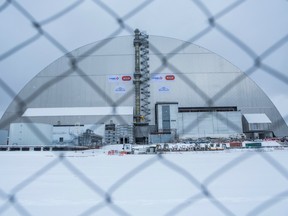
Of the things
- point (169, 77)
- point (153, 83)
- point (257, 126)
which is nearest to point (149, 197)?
point (169, 77)

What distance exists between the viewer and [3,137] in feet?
56.1

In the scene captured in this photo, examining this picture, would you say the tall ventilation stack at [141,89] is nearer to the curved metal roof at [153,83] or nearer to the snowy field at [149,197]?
the curved metal roof at [153,83]

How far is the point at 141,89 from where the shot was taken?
67.5 feet

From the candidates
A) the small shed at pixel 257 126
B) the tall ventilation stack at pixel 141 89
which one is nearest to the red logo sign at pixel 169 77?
the tall ventilation stack at pixel 141 89

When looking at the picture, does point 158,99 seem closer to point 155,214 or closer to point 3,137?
point 3,137

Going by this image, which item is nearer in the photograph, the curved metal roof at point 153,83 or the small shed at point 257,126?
the small shed at point 257,126

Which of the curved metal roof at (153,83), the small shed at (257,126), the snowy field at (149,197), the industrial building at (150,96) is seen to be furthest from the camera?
the curved metal roof at (153,83)

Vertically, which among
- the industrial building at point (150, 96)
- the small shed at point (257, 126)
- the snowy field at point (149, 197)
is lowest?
the snowy field at point (149, 197)

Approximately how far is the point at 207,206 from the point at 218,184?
2.54 ft

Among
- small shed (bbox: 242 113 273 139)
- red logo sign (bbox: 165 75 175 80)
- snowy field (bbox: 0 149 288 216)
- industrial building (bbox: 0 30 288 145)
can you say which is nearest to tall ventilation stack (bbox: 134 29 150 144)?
industrial building (bbox: 0 30 288 145)

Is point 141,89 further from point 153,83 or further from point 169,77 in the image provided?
point 169,77

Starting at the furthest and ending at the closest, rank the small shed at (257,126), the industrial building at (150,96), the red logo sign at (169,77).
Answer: the red logo sign at (169,77) → the small shed at (257,126) → the industrial building at (150,96)

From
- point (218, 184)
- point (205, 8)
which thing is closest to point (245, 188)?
point (218, 184)

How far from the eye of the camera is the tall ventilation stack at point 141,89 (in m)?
19.9
